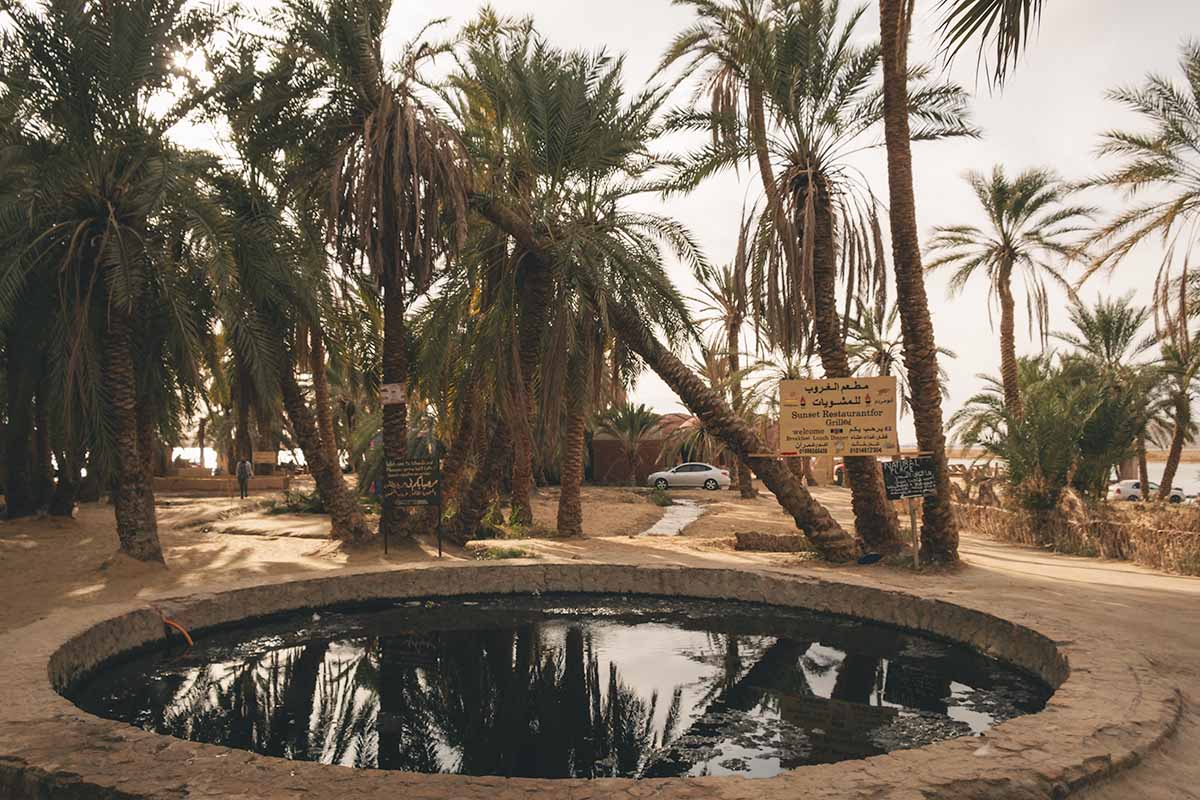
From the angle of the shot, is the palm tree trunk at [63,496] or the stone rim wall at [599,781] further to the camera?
the palm tree trunk at [63,496]

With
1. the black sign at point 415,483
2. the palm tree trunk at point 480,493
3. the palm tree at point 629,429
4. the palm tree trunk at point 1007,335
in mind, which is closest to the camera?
the black sign at point 415,483

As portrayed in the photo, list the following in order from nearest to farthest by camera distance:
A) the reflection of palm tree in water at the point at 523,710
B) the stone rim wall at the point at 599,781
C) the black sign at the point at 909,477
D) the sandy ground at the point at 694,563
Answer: the stone rim wall at the point at 599,781, the reflection of palm tree in water at the point at 523,710, the sandy ground at the point at 694,563, the black sign at the point at 909,477

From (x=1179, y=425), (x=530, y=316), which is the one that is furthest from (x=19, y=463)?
(x=1179, y=425)

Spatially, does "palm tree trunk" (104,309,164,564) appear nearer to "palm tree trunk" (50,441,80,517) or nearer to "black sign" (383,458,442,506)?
"black sign" (383,458,442,506)

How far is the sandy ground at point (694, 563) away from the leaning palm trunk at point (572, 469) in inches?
22.6

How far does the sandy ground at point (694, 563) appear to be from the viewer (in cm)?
705

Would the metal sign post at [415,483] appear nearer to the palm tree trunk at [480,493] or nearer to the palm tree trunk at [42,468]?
the palm tree trunk at [480,493]

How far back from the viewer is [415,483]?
14539mm

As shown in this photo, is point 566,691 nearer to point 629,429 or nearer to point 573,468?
point 573,468

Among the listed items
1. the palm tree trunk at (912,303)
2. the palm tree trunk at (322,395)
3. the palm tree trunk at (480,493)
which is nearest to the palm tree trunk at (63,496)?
the palm tree trunk at (322,395)

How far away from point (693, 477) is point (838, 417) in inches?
1077

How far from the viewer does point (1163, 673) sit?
6.66 metres

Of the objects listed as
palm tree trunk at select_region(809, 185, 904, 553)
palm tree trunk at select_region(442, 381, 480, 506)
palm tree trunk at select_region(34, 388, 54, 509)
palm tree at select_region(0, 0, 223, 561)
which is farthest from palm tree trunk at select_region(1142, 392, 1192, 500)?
palm tree trunk at select_region(34, 388, 54, 509)

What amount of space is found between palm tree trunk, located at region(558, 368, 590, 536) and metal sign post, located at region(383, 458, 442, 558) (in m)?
3.72
